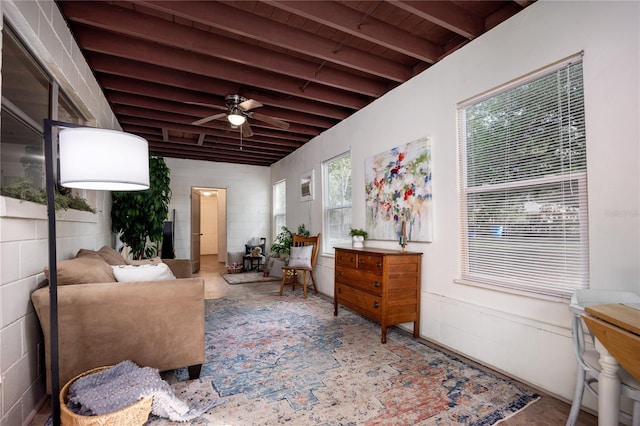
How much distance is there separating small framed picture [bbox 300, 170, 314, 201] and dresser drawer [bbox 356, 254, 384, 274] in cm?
239

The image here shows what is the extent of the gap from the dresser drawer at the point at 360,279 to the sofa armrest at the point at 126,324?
1.60 metres

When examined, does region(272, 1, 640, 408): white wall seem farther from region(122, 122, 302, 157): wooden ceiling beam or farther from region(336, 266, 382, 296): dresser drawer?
region(122, 122, 302, 157): wooden ceiling beam

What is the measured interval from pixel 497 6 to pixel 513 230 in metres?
1.75

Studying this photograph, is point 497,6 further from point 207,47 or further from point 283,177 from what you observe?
Result: point 283,177

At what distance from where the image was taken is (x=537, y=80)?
2.16m

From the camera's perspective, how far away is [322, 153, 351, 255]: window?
14.7ft

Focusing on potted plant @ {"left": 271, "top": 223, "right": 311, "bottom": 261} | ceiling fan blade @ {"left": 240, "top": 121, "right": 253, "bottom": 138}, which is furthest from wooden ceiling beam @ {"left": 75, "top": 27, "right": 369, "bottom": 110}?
potted plant @ {"left": 271, "top": 223, "right": 311, "bottom": 261}

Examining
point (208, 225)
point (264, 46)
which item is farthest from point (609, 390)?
point (208, 225)

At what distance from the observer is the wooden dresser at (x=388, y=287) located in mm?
2850

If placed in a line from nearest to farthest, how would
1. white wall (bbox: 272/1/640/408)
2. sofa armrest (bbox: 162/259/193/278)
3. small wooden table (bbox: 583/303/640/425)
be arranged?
small wooden table (bbox: 583/303/640/425)
white wall (bbox: 272/1/640/408)
sofa armrest (bbox: 162/259/193/278)

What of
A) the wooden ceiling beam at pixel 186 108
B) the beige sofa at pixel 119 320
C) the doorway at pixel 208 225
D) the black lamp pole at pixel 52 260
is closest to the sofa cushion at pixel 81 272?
the beige sofa at pixel 119 320

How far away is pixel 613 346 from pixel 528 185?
50.6 inches

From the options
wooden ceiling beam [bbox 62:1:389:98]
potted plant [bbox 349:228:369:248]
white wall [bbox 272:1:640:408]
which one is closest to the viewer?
white wall [bbox 272:1:640:408]

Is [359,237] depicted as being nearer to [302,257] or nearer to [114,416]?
[302,257]
